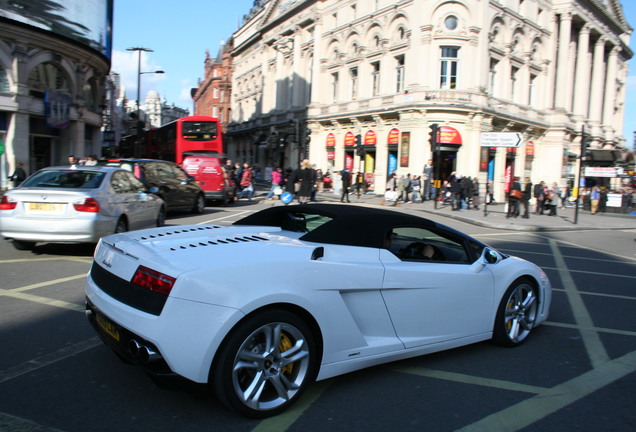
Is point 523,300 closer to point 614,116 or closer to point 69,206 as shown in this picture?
point 69,206

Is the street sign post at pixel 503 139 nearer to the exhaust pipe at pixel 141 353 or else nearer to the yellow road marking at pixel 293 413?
the yellow road marking at pixel 293 413

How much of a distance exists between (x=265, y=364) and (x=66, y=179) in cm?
647

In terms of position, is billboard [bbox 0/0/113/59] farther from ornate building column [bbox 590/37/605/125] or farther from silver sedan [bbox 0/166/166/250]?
ornate building column [bbox 590/37/605/125]

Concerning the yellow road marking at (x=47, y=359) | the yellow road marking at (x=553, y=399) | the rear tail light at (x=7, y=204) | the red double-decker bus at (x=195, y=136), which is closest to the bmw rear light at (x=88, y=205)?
the rear tail light at (x=7, y=204)

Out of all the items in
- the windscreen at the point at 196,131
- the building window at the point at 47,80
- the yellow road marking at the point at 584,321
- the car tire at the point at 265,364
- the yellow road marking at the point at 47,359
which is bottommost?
the yellow road marking at the point at 584,321

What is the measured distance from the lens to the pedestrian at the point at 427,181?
28.9 metres

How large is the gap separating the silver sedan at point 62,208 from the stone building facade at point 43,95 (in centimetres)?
1983

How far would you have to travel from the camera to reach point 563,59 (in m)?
38.0

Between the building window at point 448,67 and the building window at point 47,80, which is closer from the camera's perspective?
the building window at point 47,80

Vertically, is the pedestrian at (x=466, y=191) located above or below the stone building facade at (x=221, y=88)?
below

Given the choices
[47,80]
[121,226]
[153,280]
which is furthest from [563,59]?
[153,280]

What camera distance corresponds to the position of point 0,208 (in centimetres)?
754

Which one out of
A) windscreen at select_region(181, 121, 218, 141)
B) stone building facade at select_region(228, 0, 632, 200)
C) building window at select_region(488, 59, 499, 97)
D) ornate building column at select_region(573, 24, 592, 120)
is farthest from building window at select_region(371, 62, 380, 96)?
ornate building column at select_region(573, 24, 592, 120)

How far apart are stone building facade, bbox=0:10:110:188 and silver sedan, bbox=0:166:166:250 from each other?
781 inches
